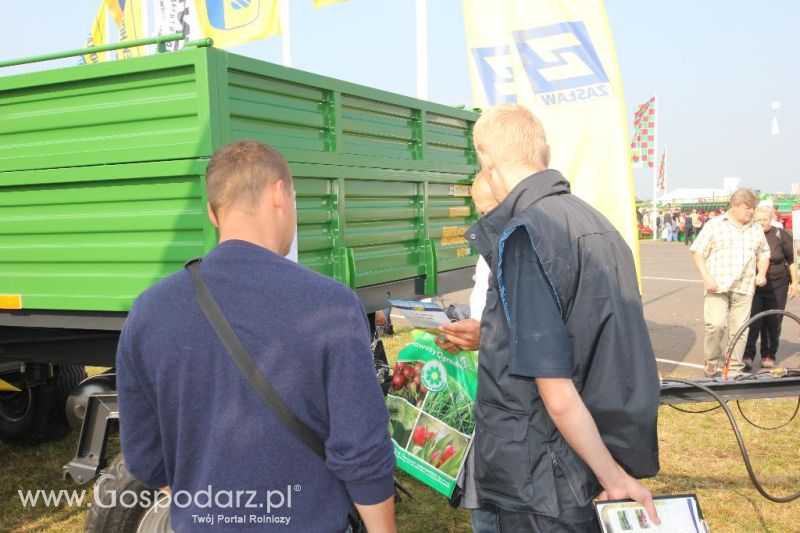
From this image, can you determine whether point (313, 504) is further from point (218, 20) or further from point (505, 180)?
point (218, 20)

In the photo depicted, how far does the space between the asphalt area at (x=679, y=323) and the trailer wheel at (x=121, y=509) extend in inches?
169

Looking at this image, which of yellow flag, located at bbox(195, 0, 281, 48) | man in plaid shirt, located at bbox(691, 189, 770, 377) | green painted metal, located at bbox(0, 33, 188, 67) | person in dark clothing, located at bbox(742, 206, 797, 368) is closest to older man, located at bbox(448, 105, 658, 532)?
green painted metal, located at bbox(0, 33, 188, 67)

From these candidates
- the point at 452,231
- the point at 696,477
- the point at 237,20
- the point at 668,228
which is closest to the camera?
the point at 696,477

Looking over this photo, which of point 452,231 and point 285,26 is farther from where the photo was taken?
point 285,26

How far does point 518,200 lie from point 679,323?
914 cm

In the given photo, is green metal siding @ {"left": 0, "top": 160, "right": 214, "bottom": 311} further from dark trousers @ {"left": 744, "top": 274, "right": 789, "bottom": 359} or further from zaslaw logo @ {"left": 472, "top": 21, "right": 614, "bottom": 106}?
dark trousers @ {"left": 744, "top": 274, "right": 789, "bottom": 359}

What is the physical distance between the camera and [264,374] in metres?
1.38

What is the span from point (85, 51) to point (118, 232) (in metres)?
0.82

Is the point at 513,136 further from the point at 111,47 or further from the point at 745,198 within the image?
the point at 745,198

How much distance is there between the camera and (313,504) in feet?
4.80

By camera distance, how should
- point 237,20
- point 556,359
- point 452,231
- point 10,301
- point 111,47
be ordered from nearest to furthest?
point 556,359 → point 111,47 → point 10,301 → point 452,231 → point 237,20

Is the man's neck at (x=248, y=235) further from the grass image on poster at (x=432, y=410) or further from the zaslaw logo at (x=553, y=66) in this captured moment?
the zaslaw logo at (x=553, y=66)

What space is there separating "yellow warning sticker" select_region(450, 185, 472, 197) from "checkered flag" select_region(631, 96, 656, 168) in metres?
28.6

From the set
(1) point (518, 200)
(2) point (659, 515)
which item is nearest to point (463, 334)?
(1) point (518, 200)
